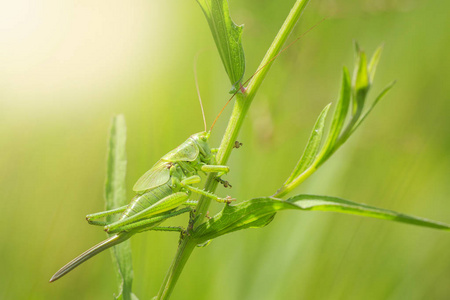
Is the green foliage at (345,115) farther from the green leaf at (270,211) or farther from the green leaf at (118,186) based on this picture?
the green leaf at (118,186)

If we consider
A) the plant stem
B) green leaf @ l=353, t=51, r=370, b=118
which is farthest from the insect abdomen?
green leaf @ l=353, t=51, r=370, b=118

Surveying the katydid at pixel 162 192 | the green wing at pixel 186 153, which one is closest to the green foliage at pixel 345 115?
the katydid at pixel 162 192

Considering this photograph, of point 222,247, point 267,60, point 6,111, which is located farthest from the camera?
point 6,111

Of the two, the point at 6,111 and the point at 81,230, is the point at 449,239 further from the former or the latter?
the point at 6,111

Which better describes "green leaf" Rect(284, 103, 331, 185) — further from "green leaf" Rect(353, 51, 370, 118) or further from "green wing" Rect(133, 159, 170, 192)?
"green wing" Rect(133, 159, 170, 192)

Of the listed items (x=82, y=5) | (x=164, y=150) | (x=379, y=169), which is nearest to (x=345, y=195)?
(x=379, y=169)

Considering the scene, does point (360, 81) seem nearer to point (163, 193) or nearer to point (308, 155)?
point (308, 155)
